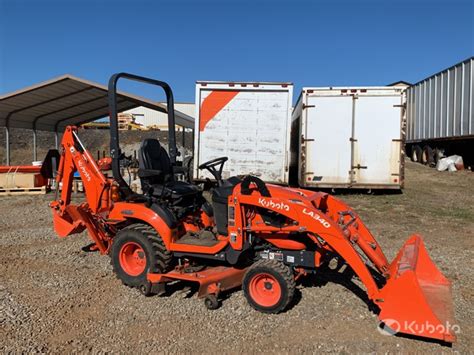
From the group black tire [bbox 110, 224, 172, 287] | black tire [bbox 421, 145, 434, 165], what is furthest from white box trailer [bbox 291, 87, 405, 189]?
black tire [bbox 421, 145, 434, 165]

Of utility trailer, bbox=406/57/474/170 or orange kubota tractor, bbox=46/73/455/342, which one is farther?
utility trailer, bbox=406/57/474/170

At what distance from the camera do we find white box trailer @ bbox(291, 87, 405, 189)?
1035 centimetres

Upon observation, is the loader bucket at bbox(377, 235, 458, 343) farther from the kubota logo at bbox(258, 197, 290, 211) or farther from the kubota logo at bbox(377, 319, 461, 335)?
the kubota logo at bbox(258, 197, 290, 211)

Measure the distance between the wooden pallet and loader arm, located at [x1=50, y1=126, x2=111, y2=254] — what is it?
23.7 ft

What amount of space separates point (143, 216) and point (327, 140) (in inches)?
281

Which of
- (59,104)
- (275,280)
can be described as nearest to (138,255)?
(275,280)

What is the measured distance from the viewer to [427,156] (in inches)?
771

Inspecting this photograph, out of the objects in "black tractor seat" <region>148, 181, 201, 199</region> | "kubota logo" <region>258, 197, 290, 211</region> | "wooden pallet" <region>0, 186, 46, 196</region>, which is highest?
"black tractor seat" <region>148, 181, 201, 199</region>

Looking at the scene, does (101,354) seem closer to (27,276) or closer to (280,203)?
(280,203)

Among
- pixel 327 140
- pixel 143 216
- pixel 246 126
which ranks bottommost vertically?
pixel 143 216

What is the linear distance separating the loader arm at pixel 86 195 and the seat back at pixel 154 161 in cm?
55

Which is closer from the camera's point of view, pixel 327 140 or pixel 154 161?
pixel 154 161

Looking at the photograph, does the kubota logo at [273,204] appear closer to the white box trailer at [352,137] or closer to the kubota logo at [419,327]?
the kubota logo at [419,327]

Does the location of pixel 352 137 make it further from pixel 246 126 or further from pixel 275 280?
pixel 275 280
